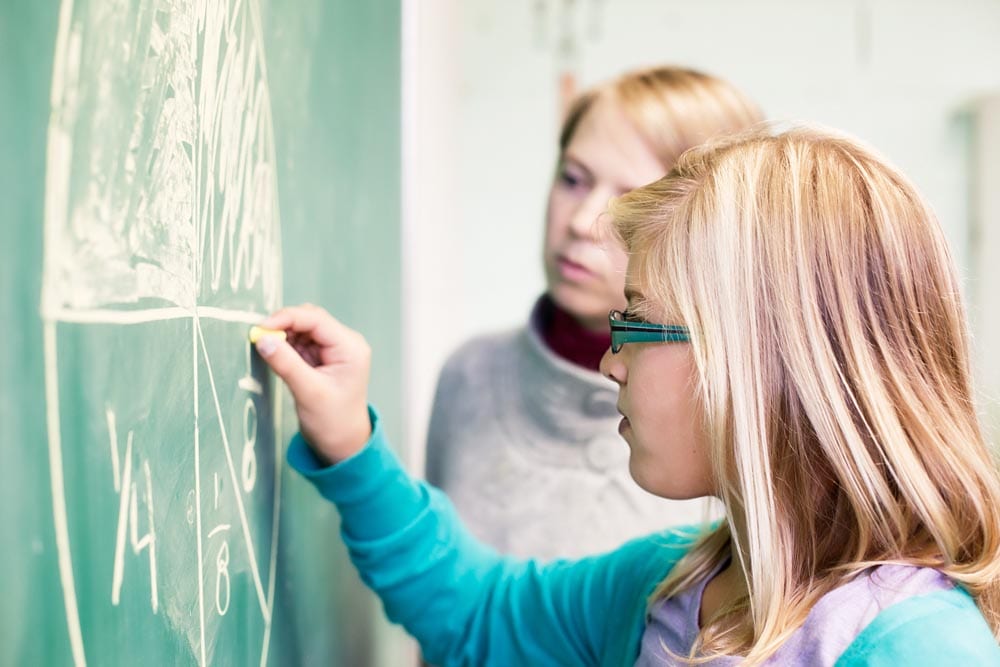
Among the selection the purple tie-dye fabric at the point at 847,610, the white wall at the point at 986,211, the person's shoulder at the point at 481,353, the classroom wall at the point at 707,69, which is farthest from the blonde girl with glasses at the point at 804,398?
the white wall at the point at 986,211

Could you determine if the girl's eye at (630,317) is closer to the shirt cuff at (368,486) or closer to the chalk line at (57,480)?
the shirt cuff at (368,486)

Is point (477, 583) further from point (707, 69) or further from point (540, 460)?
point (707, 69)

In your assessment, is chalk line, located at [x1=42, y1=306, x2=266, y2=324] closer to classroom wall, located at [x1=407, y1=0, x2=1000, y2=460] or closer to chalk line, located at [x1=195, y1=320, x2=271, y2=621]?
chalk line, located at [x1=195, y1=320, x2=271, y2=621]

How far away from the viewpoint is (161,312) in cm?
46

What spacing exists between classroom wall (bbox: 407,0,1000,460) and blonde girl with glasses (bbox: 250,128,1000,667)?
8.22 feet

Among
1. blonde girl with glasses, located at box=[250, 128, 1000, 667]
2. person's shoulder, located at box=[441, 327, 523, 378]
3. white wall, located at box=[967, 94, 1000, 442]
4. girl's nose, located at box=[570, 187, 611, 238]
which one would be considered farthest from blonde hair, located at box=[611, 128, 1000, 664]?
white wall, located at box=[967, 94, 1000, 442]

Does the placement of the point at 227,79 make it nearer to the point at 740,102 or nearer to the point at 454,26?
the point at 740,102

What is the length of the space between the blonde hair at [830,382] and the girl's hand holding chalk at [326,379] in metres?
0.23

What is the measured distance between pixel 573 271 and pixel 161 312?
73cm

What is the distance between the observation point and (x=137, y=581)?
16.8 inches

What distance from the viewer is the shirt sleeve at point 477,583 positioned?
86 cm

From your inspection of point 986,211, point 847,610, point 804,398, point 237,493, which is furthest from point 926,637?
point 986,211

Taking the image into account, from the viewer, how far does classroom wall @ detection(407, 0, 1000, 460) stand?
10.7 feet

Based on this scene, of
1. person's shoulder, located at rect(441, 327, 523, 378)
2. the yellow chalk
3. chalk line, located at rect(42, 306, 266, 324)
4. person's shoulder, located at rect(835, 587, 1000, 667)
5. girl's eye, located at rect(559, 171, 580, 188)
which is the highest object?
girl's eye, located at rect(559, 171, 580, 188)
